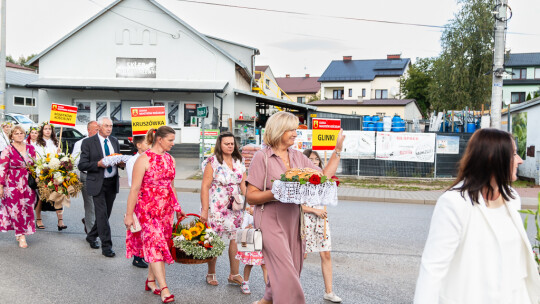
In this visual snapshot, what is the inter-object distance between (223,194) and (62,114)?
6469mm

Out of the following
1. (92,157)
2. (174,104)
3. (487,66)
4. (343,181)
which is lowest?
(343,181)

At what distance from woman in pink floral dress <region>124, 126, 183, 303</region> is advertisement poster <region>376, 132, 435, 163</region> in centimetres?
1441

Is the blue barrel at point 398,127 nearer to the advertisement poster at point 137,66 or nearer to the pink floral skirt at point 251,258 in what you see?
the advertisement poster at point 137,66

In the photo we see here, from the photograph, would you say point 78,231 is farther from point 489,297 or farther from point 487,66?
point 487,66

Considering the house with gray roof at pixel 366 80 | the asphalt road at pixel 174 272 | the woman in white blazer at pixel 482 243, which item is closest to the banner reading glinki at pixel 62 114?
the asphalt road at pixel 174 272

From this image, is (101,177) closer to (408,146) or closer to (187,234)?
(187,234)

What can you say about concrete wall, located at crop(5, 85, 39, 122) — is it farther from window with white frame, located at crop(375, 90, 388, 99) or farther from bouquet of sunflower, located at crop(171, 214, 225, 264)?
window with white frame, located at crop(375, 90, 388, 99)

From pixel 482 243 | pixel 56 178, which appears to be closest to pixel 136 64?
pixel 56 178

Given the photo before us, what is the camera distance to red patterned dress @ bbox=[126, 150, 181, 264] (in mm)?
5352

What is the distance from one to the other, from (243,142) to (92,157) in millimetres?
18871

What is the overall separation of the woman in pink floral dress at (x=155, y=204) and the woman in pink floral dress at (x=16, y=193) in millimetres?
3078

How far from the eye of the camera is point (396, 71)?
66.6 m

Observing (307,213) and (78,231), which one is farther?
(78,231)

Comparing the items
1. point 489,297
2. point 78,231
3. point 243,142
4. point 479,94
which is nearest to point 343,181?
point 243,142
